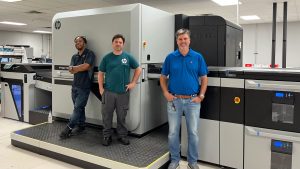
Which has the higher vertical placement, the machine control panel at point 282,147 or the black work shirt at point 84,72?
the black work shirt at point 84,72

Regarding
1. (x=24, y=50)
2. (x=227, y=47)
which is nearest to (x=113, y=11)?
(x=227, y=47)

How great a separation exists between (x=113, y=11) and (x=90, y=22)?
46 centimetres

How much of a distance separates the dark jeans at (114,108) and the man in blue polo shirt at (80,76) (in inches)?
20.4

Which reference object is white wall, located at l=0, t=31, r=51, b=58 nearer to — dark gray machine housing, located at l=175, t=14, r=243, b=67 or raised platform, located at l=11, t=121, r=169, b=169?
raised platform, located at l=11, t=121, r=169, b=169

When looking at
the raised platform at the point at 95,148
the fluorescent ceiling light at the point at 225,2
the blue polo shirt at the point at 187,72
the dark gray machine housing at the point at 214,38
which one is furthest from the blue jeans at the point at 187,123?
the fluorescent ceiling light at the point at 225,2

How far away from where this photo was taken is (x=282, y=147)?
102 inches

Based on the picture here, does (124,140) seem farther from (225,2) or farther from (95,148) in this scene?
(225,2)

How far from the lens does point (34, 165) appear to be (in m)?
3.12

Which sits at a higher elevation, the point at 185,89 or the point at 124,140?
the point at 185,89

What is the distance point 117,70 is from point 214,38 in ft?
4.64

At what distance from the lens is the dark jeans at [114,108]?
328 cm

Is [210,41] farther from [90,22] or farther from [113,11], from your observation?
[90,22]

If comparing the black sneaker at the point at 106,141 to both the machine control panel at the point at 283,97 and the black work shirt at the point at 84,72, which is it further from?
the machine control panel at the point at 283,97

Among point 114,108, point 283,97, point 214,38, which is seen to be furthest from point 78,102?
point 283,97
